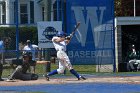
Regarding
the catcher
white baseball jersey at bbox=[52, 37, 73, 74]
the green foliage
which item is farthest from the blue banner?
white baseball jersey at bbox=[52, 37, 73, 74]

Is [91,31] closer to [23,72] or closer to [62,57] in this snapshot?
[23,72]

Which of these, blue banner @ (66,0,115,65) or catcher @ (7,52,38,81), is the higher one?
blue banner @ (66,0,115,65)

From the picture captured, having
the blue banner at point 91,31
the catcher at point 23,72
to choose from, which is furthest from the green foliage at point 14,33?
the catcher at point 23,72

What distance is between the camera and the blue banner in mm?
28438

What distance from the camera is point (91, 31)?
28641 mm

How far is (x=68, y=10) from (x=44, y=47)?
92.3 inches

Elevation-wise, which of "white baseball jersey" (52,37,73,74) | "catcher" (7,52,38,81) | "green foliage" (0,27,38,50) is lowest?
"catcher" (7,52,38,81)

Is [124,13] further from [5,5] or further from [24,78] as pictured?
[24,78]

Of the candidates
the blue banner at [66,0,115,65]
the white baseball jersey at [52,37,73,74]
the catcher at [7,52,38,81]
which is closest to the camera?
the white baseball jersey at [52,37,73,74]

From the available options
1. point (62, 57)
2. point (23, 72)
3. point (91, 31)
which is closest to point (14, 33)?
point (91, 31)

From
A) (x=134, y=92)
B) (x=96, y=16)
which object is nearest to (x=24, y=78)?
(x=134, y=92)

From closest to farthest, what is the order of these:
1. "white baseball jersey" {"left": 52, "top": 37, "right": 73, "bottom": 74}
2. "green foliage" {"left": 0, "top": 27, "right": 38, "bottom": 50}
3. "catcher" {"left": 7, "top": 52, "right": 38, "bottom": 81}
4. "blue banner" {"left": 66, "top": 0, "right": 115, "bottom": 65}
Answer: "white baseball jersey" {"left": 52, "top": 37, "right": 73, "bottom": 74}
"catcher" {"left": 7, "top": 52, "right": 38, "bottom": 81}
"blue banner" {"left": 66, "top": 0, "right": 115, "bottom": 65}
"green foliage" {"left": 0, "top": 27, "right": 38, "bottom": 50}

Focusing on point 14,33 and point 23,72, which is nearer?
point 23,72

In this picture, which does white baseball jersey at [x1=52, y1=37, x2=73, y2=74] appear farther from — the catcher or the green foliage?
the green foliage
